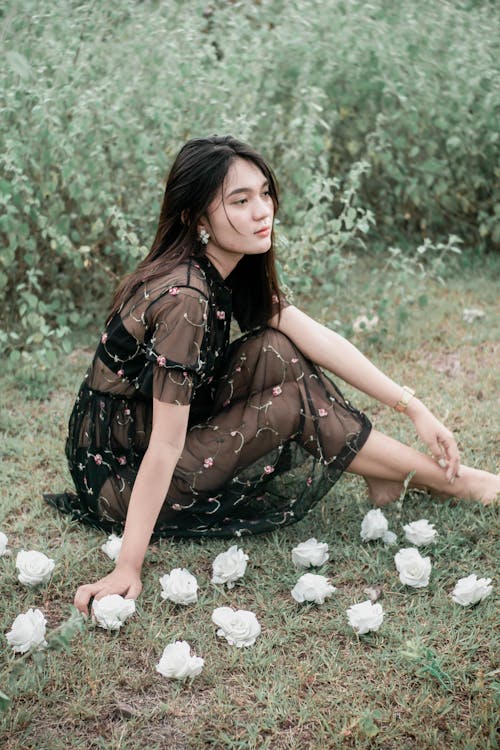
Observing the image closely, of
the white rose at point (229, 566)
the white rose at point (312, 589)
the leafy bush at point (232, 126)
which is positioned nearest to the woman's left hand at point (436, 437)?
the white rose at point (312, 589)

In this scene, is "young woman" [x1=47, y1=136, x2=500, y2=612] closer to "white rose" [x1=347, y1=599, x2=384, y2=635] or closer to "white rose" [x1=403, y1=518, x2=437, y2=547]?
"white rose" [x1=403, y1=518, x2=437, y2=547]

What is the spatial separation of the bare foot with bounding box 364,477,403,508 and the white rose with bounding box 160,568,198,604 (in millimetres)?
677

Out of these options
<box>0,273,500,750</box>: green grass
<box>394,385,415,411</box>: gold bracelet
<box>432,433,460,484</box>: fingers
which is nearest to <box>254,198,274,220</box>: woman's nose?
<box>394,385,415,411</box>: gold bracelet

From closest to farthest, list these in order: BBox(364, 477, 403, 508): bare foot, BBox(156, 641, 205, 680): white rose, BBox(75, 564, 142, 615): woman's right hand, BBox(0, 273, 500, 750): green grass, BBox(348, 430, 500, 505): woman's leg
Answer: BBox(0, 273, 500, 750): green grass
BBox(156, 641, 205, 680): white rose
BBox(75, 564, 142, 615): woman's right hand
BBox(348, 430, 500, 505): woman's leg
BBox(364, 477, 403, 508): bare foot

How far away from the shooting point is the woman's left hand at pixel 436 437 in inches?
94.5

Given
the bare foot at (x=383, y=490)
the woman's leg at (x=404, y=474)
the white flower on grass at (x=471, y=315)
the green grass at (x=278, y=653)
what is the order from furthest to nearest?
the white flower on grass at (x=471, y=315)
the bare foot at (x=383, y=490)
the woman's leg at (x=404, y=474)
the green grass at (x=278, y=653)

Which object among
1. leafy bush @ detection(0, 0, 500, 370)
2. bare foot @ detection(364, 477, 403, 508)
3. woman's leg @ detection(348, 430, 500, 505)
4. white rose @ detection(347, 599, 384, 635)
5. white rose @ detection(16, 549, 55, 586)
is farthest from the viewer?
leafy bush @ detection(0, 0, 500, 370)

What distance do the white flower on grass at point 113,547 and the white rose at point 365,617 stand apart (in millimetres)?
672

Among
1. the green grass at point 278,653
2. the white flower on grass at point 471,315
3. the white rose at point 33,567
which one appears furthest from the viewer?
the white flower on grass at point 471,315

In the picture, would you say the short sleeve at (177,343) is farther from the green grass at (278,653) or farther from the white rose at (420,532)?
the white rose at (420,532)

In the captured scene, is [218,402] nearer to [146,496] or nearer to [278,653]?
[146,496]

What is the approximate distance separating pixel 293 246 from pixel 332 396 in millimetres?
1462

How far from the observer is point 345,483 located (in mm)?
2742

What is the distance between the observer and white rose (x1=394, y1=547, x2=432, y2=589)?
2176mm
